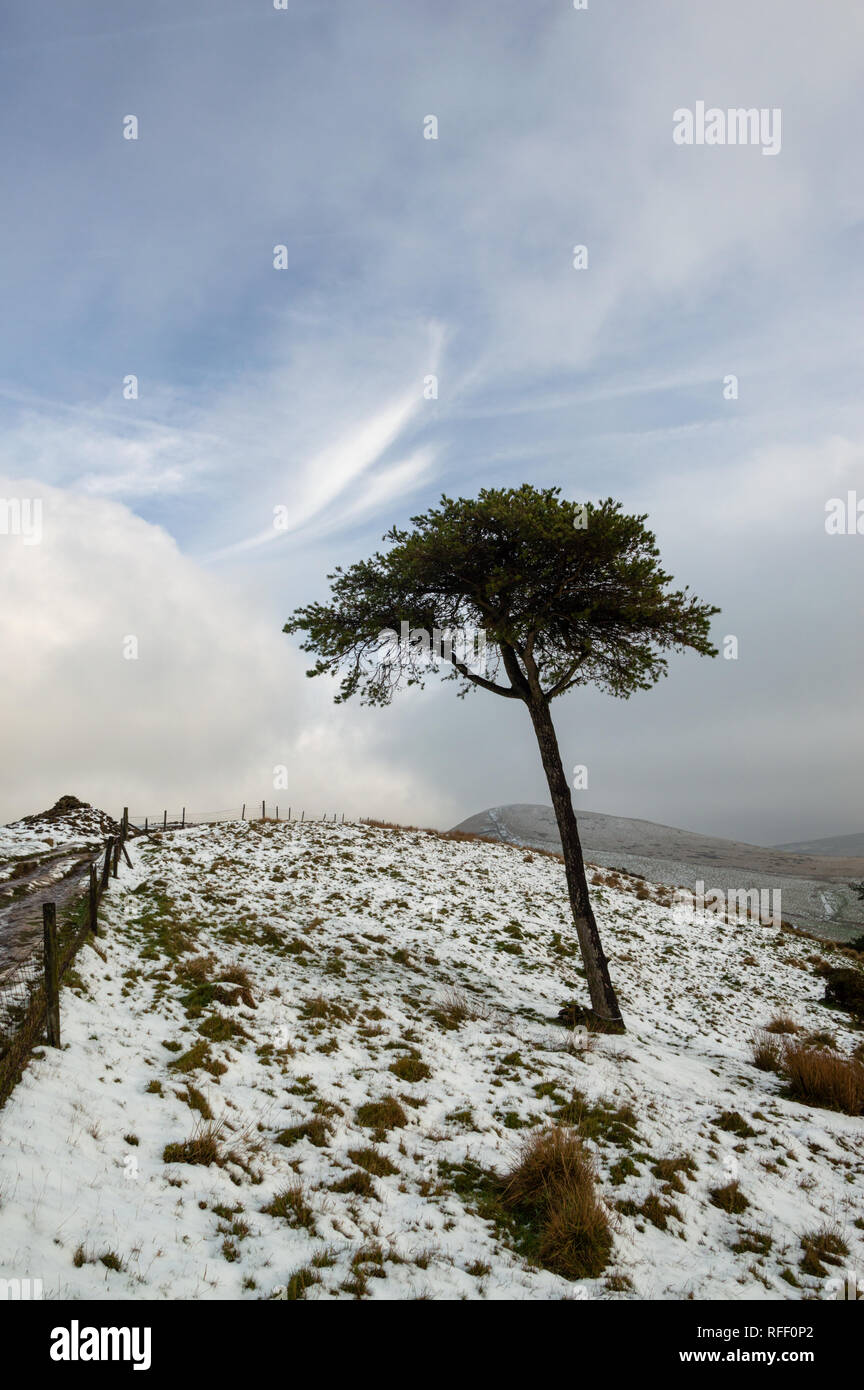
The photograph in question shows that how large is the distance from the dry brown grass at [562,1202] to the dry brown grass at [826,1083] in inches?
223

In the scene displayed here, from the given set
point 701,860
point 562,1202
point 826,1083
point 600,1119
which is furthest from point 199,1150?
point 701,860

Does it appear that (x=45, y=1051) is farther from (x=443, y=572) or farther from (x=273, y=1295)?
(x=443, y=572)

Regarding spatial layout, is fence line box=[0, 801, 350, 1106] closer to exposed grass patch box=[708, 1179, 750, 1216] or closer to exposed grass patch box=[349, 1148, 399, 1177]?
exposed grass patch box=[349, 1148, 399, 1177]

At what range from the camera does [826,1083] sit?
1009cm

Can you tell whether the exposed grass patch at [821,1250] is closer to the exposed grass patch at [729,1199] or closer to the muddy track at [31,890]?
the exposed grass patch at [729,1199]

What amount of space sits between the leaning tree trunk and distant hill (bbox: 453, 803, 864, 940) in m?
31.6

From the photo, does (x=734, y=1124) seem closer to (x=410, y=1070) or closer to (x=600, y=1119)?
(x=600, y=1119)

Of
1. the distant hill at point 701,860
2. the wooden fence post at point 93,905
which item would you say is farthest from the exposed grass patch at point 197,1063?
the distant hill at point 701,860

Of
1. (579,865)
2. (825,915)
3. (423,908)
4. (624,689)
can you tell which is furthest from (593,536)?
(825,915)

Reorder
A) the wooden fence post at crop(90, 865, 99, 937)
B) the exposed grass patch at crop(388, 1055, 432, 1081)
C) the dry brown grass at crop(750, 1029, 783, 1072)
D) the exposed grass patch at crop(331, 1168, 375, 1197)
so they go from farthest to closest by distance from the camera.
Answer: the dry brown grass at crop(750, 1029, 783, 1072) < the wooden fence post at crop(90, 865, 99, 937) < the exposed grass patch at crop(388, 1055, 432, 1081) < the exposed grass patch at crop(331, 1168, 375, 1197)

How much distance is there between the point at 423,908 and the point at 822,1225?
1403 cm

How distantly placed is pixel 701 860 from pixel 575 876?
67033mm

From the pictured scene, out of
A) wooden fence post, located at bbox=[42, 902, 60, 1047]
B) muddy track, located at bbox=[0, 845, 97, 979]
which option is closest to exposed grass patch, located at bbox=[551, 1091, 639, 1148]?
wooden fence post, located at bbox=[42, 902, 60, 1047]

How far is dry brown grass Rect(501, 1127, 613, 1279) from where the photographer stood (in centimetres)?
527
